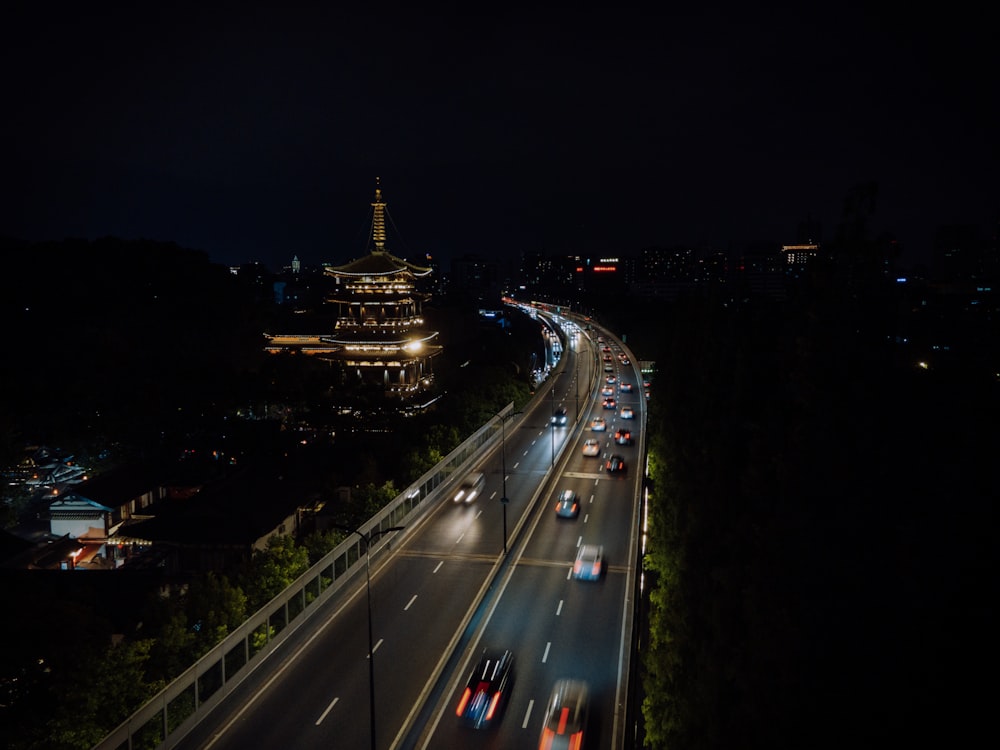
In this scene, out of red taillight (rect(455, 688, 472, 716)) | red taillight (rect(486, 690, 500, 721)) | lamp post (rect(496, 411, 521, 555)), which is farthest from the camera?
lamp post (rect(496, 411, 521, 555))

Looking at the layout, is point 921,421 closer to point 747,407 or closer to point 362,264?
point 747,407

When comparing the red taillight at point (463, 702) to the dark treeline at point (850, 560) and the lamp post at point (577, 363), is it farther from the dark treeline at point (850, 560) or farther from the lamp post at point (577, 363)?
the lamp post at point (577, 363)

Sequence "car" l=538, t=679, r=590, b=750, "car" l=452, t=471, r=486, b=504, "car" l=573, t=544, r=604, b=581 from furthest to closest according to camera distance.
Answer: "car" l=452, t=471, r=486, b=504 → "car" l=573, t=544, r=604, b=581 → "car" l=538, t=679, r=590, b=750

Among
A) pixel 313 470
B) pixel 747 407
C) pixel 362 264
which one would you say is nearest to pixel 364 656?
pixel 747 407

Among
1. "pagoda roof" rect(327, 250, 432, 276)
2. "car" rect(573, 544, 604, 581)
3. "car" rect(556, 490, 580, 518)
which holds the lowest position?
"car" rect(556, 490, 580, 518)

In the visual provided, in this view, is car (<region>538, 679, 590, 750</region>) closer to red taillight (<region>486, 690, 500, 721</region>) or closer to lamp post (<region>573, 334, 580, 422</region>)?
red taillight (<region>486, 690, 500, 721</region>)

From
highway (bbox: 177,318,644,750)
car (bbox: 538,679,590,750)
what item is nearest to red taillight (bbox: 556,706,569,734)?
car (bbox: 538,679,590,750)
